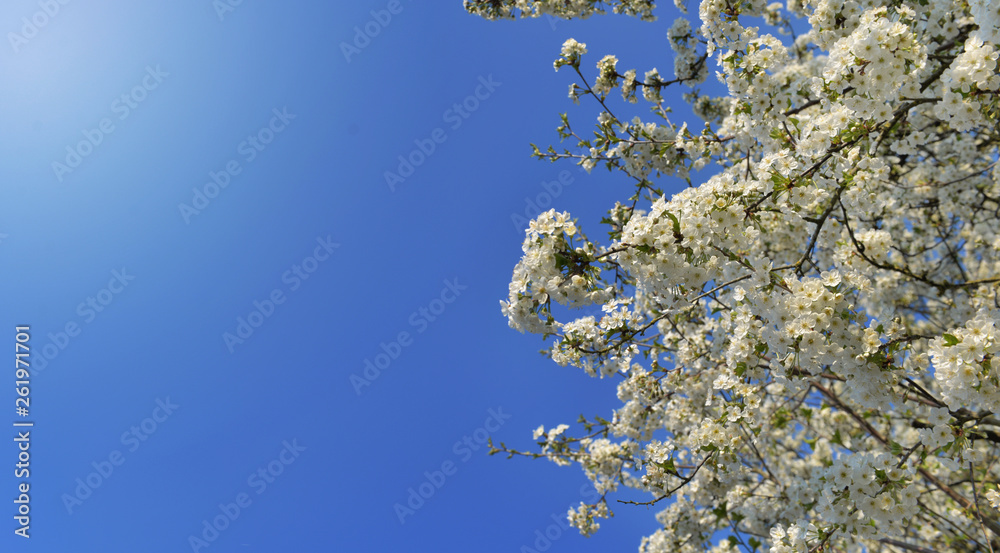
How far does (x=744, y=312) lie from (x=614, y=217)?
1.63 m

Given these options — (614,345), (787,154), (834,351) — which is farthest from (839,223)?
(614,345)

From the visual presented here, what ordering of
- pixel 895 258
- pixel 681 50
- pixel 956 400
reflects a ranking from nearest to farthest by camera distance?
pixel 956 400, pixel 681 50, pixel 895 258

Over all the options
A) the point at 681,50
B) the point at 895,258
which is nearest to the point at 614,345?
the point at 681,50

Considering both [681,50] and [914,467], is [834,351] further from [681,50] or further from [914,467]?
[681,50]

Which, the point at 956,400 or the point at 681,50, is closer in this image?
the point at 956,400

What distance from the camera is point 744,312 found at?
3.50 m

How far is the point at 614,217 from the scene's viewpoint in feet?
15.5

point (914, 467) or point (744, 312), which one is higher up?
point (744, 312)

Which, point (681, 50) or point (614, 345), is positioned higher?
point (681, 50)

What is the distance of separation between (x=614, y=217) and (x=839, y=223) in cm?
196

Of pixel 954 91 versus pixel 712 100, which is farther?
pixel 712 100

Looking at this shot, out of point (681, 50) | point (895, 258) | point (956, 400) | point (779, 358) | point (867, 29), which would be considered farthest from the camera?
point (895, 258)

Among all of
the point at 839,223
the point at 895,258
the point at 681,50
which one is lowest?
the point at 839,223

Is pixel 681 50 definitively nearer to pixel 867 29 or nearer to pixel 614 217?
pixel 614 217
